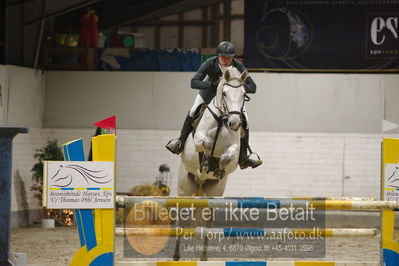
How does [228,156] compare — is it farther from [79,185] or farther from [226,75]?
[79,185]

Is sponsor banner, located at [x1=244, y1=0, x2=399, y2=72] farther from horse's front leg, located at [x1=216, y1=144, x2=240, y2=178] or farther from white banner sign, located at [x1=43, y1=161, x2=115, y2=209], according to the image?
white banner sign, located at [x1=43, y1=161, x2=115, y2=209]

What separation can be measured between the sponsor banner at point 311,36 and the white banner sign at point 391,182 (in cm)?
569

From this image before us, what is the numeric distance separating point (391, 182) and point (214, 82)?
183 cm

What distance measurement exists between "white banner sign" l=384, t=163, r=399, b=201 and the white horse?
1.13 metres

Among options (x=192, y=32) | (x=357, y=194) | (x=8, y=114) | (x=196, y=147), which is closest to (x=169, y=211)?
(x=196, y=147)

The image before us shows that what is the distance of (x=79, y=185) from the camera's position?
426cm

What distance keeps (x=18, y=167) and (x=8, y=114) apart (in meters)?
0.79

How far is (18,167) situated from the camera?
9727 millimetres

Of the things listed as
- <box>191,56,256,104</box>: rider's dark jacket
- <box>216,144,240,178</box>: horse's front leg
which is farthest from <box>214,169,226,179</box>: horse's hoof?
<box>191,56,256,104</box>: rider's dark jacket

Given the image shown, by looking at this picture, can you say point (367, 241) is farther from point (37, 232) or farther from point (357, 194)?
point (37, 232)

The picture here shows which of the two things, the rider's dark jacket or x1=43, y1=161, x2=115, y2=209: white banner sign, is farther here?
the rider's dark jacket

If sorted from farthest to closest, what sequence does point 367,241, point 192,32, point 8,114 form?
point 192,32 → point 8,114 → point 367,241

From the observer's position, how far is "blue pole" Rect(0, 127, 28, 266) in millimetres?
3969

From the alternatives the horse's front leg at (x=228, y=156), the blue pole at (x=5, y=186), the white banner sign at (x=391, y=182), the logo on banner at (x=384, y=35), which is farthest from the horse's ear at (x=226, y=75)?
the logo on banner at (x=384, y=35)
